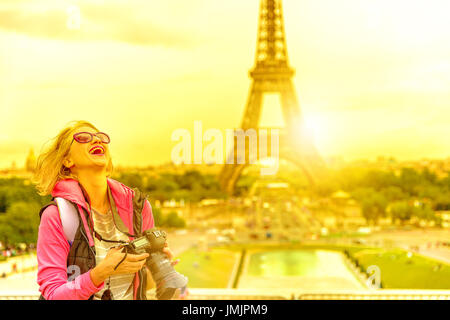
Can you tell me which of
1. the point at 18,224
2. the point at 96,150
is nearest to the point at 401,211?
the point at 18,224

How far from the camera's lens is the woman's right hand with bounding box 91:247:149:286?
6.49ft

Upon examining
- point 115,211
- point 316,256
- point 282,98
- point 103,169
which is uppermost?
point 282,98

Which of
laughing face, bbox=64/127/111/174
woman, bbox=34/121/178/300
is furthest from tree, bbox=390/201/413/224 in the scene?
laughing face, bbox=64/127/111/174

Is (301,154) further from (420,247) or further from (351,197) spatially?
(420,247)

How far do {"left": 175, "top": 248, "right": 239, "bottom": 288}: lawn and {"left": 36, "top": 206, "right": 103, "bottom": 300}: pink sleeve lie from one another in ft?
25.7

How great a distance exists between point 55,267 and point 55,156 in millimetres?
470

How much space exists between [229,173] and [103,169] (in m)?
8.87

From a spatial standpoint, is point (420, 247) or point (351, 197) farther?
point (351, 197)

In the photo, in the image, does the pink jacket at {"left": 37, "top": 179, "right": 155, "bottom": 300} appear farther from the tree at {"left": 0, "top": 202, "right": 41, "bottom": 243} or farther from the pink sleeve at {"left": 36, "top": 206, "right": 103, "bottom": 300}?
the tree at {"left": 0, "top": 202, "right": 41, "bottom": 243}

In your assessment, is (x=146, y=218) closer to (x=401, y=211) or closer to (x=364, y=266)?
(x=364, y=266)

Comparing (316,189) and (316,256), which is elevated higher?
(316,189)

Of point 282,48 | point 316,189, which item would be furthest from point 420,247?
point 282,48

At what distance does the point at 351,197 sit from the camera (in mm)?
14172

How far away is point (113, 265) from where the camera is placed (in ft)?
6.49
